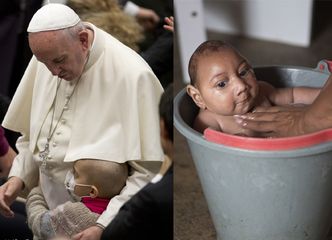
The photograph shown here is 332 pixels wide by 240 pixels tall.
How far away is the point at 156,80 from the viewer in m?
1.03

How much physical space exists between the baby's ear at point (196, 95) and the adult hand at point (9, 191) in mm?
401

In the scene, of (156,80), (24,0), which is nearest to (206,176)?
(156,80)

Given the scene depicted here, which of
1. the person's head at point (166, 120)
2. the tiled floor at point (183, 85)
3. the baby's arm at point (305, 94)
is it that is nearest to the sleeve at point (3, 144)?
the person's head at point (166, 120)

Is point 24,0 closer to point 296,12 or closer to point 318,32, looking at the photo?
point 296,12

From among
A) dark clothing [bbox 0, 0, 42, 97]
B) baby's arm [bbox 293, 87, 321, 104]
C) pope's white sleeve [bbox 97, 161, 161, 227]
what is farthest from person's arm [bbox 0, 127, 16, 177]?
baby's arm [bbox 293, 87, 321, 104]

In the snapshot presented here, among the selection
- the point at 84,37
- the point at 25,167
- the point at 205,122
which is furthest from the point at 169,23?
the point at 25,167

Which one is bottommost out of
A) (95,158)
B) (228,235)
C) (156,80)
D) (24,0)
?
(228,235)

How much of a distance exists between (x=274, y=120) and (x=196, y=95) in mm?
179

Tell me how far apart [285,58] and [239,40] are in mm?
308

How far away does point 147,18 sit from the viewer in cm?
104

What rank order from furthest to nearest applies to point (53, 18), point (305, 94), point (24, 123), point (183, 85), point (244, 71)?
point (183, 85), point (305, 94), point (244, 71), point (24, 123), point (53, 18)

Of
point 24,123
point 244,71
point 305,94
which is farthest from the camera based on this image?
point 305,94

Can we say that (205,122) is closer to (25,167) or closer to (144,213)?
(144,213)

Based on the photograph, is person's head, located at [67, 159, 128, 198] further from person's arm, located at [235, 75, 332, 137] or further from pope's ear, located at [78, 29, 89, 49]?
person's arm, located at [235, 75, 332, 137]
